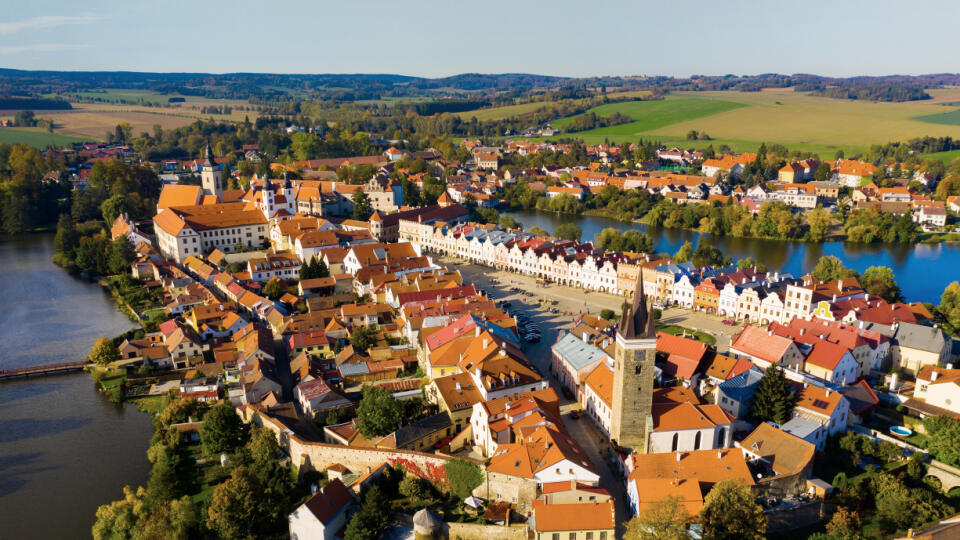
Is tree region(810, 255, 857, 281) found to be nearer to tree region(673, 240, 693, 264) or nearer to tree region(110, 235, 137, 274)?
tree region(673, 240, 693, 264)

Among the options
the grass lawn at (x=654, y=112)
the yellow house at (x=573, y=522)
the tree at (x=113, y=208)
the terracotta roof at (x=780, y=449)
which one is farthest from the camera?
the grass lawn at (x=654, y=112)

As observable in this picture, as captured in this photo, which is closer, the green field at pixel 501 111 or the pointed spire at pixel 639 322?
the pointed spire at pixel 639 322

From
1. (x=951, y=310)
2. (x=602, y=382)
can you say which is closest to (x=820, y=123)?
(x=951, y=310)

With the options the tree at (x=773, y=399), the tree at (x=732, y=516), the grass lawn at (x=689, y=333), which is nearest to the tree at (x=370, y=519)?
the tree at (x=732, y=516)

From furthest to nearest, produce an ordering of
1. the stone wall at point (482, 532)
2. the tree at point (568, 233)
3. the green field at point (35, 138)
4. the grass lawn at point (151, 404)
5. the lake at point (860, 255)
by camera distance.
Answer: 1. the green field at point (35, 138)
2. the tree at point (568, 233)
3. the lake at point (860, 255)
4. the grass lawn at point (151, 404)
5. the stone wall at point (482, 532)

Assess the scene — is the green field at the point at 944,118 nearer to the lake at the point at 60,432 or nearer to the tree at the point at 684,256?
the tree at the point at 684,256

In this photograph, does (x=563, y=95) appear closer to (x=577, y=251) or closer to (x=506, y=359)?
(x=577, y=251)

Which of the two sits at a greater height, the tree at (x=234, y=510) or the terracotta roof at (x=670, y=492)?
the terracotta roof at (x=670, y=492)
